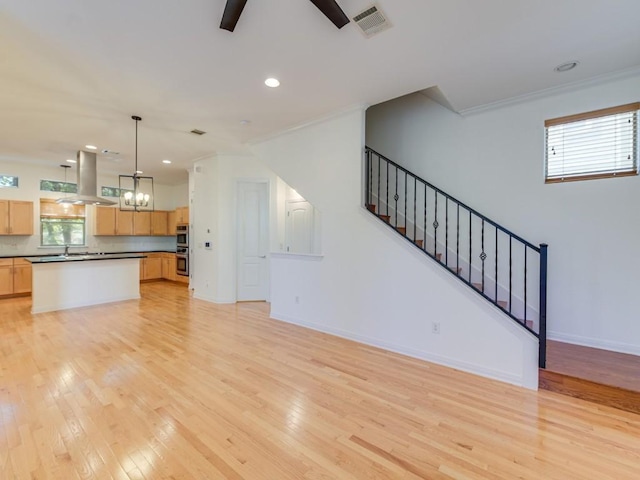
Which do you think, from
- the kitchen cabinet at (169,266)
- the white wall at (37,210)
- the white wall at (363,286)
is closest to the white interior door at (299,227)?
the white wall at (363,286)

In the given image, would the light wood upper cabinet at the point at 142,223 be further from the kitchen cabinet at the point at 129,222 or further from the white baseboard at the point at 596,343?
the white baseboard at the point at 596,343

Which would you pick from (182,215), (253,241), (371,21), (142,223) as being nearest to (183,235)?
(182,215)

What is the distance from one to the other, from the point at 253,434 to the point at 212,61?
3.21 meters

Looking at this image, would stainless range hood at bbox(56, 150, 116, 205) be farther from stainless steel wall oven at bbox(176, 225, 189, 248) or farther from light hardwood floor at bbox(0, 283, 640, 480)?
light hardwood floor at bbox(0, 283, 640, 480)

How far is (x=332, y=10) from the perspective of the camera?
196 cm

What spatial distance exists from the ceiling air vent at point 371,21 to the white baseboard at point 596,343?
3.83 metres

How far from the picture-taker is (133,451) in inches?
72.6

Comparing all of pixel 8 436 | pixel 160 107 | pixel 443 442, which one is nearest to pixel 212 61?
pixel 160 107

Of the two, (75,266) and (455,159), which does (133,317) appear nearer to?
(75,266)

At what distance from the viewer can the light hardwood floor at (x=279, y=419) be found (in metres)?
1.74

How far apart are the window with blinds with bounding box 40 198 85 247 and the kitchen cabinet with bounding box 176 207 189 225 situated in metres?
2.24

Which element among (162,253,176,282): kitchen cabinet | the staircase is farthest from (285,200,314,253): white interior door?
(162,253,176,282): kitchen cabinet

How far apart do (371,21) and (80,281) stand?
646 centimetres

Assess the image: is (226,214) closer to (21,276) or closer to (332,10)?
(332,10)
